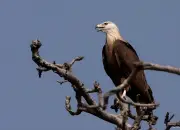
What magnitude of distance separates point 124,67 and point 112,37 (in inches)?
49.1

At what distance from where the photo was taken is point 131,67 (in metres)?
11.5

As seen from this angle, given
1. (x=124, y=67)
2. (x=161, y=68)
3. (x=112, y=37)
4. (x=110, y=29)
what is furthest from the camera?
(x=110, y=29)

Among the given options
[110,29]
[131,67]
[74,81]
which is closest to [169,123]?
[74,81]

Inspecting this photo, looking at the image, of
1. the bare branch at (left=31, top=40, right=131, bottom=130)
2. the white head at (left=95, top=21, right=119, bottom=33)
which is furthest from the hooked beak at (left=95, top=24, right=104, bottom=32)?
the bare branch at (left=31, top=40, right=131, bottom=130)

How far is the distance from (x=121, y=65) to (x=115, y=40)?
35.6 inches

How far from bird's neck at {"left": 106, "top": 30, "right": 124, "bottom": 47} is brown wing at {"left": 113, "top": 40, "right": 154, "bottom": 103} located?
19 centimetres

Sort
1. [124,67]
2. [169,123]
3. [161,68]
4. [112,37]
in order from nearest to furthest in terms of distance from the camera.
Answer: [161,68], [169,123], [124,67], [112,37]

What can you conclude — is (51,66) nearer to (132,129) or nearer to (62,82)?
(62,82)

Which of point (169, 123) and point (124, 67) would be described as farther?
point (124, 67)

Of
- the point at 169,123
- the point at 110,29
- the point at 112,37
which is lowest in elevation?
the point at 169,123

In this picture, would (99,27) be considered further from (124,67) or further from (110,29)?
(124,67)

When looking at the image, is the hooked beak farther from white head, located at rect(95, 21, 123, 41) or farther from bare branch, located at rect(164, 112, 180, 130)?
bare branch, located at rect(164, 112, 180, 130)

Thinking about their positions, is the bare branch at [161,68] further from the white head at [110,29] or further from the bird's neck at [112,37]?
the white head at [110,29]

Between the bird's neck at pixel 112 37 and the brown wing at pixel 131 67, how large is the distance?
7.5 inches
